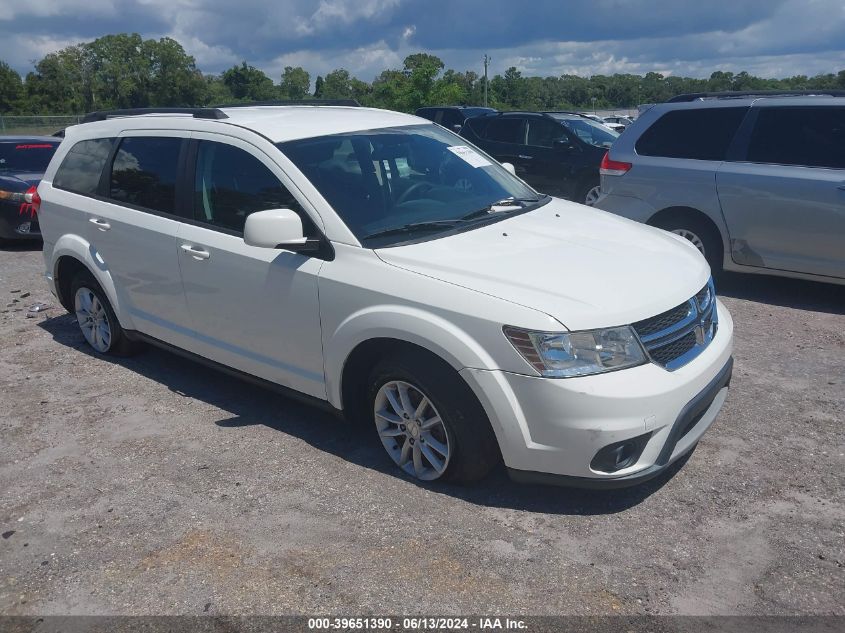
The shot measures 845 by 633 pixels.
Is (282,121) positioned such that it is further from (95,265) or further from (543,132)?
(543,132)

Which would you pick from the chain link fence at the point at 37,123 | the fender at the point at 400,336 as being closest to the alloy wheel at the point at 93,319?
the fender at the point at 400,336

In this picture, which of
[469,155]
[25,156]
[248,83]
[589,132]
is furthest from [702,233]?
[248,83]

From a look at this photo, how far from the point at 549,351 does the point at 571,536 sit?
86cm

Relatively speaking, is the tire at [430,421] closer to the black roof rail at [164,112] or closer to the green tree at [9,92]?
the black roof rail at [164,112]

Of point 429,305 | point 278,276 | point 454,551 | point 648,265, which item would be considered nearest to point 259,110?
point 278,276

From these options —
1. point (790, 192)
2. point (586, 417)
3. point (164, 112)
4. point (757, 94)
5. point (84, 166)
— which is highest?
point (164, 112)

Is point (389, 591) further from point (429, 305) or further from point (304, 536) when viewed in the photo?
point (429, 305)

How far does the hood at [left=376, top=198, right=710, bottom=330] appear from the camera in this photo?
3.47 metres

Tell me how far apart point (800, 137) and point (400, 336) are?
16.4 feet

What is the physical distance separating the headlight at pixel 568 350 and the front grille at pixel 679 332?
182mm

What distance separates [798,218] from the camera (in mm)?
6719

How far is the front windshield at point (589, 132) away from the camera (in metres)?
13.0

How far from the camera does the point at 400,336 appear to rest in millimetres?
3715

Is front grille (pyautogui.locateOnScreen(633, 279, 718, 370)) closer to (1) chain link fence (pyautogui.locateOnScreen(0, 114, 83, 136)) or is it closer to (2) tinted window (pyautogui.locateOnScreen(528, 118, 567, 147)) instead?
(2) tinted window (pyautogui.locateOnScreen(528, 118, 567, 147))
